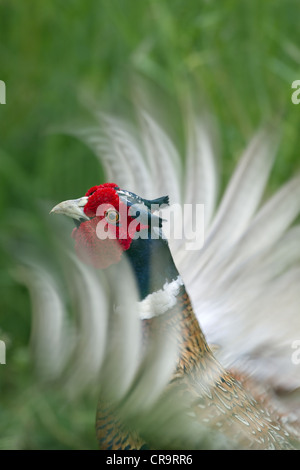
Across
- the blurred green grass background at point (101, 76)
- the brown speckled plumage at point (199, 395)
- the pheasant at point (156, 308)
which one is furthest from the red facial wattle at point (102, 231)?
the blurred green grass background at point (101, 76)

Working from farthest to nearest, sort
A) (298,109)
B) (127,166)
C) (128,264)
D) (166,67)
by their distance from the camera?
(166,67) < (298,109) < (127,166) < (128,264)

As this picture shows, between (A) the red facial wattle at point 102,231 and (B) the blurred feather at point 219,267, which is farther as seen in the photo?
(B) the blurred feather at point 219,267

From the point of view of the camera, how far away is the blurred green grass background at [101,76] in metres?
1.92

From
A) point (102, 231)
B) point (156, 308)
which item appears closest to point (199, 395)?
point (156, 308)

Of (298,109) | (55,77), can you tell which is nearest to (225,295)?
(298,109)

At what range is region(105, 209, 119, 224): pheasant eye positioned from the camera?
3.46 feet

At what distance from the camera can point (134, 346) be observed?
1.11 meters

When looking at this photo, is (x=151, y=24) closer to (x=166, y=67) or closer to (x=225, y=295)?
(x=166, y=67)

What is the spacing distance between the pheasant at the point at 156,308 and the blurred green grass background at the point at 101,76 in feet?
2.54

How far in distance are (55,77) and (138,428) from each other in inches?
49.6

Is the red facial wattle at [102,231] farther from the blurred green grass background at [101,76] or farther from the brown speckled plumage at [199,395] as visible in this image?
the blurred green grass background at [101,76]

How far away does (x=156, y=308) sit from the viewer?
1092mm

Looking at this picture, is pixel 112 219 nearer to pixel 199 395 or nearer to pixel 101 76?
pixel 199 395

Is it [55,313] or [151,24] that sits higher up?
[151,24]
